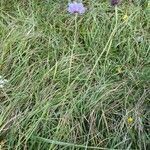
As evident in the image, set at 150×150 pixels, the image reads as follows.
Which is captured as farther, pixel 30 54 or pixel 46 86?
pixel 30 54

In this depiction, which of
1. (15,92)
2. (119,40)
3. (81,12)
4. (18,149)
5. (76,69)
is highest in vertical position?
(81,12)

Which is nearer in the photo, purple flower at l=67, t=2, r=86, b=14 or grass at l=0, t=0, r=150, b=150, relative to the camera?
grass at l=0, t=0, r=150, b=150

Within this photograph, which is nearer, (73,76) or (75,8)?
(73,76)

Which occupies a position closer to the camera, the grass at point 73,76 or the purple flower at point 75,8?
the grass at point 73,76

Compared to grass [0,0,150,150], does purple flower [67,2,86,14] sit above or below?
above

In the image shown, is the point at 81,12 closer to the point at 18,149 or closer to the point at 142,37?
the point at 142,37

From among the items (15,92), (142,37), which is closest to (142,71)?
(142,37)

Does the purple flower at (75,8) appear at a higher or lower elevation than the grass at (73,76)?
higher

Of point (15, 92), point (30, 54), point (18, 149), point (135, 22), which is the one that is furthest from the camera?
point (135, 22)
